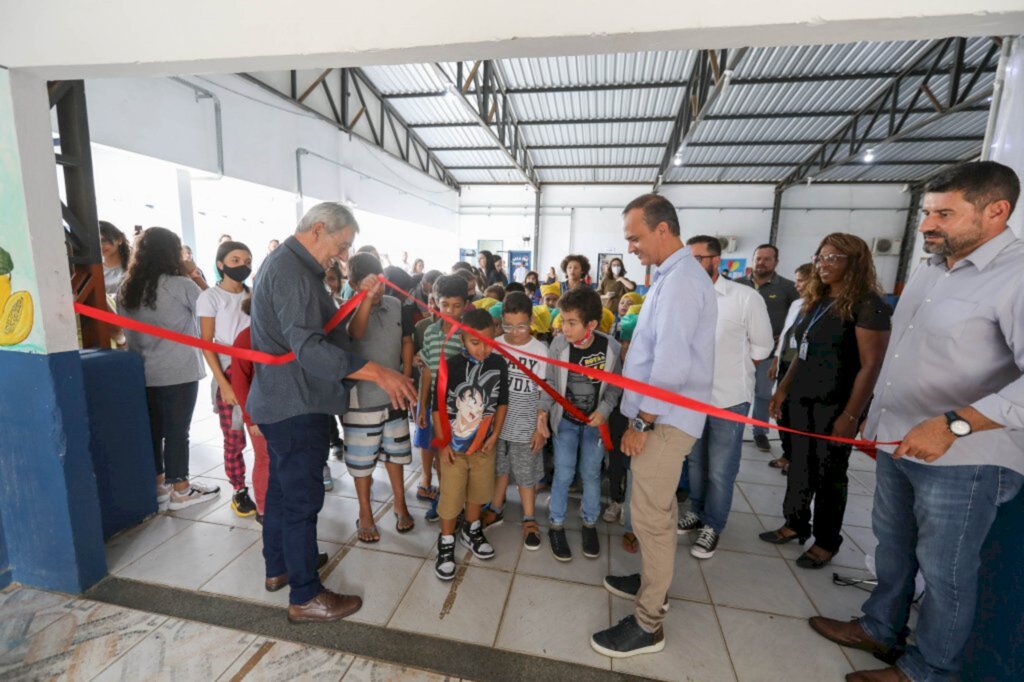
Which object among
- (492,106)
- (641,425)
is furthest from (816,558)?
(492,106)

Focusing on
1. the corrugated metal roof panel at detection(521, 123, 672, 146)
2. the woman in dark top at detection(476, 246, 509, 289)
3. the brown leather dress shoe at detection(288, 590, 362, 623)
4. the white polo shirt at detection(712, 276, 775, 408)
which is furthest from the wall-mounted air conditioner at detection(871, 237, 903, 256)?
the brown leather dress shoe at detection(288, 590, 362, 623)

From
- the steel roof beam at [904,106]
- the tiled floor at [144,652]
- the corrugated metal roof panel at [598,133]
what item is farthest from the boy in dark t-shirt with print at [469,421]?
the corrugated metal roof panel at [598,133]

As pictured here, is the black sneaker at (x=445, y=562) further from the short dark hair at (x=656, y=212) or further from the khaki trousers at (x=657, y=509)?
the short dark hair at (x=656, y=212)

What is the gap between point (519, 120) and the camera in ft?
34.8

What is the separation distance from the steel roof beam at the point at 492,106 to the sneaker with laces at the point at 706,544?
21.0 feet

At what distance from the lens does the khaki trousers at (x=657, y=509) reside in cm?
170

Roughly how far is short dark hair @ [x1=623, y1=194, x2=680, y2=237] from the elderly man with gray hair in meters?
1.16

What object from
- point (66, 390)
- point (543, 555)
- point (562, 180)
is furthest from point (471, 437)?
point (562, 180)

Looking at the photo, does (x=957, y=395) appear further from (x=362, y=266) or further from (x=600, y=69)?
(x=600, y=69)

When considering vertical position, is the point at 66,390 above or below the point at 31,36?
below

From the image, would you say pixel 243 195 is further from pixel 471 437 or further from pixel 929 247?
pixel 929 247

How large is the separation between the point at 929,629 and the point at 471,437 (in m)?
1.87

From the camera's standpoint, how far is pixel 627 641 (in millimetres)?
1809

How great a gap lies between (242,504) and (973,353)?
142 inches
